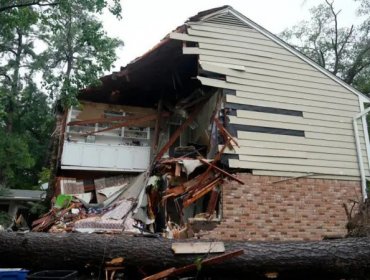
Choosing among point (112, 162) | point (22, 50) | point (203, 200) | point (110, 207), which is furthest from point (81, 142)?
point (22, 50)

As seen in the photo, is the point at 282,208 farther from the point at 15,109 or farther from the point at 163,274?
the point at 15,109

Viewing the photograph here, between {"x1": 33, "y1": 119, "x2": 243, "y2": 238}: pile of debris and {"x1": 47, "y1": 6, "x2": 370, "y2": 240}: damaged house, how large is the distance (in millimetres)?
39

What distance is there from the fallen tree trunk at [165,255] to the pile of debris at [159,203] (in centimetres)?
344

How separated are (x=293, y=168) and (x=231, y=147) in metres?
2.09

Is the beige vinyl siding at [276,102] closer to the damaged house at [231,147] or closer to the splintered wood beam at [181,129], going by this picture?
the damaged house at [231,147]

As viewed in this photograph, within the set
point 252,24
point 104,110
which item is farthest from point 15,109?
point 252,24

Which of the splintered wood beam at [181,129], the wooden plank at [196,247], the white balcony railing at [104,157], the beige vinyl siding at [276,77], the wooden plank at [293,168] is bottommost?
the wooden plank at [196,247]

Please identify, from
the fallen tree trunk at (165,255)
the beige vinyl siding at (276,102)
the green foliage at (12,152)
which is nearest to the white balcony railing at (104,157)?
the beige vinyl siding at (276,102)

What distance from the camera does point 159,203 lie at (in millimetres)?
10641

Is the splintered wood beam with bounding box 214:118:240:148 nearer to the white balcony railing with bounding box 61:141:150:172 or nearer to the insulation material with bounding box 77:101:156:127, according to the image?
the white balcony railing with bounding box 61:141:150:172

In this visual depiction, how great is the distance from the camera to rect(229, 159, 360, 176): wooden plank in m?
9.73

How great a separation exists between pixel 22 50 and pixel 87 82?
20.0 metres

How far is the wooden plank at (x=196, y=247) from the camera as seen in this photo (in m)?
5.35

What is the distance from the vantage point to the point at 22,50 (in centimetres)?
2658
